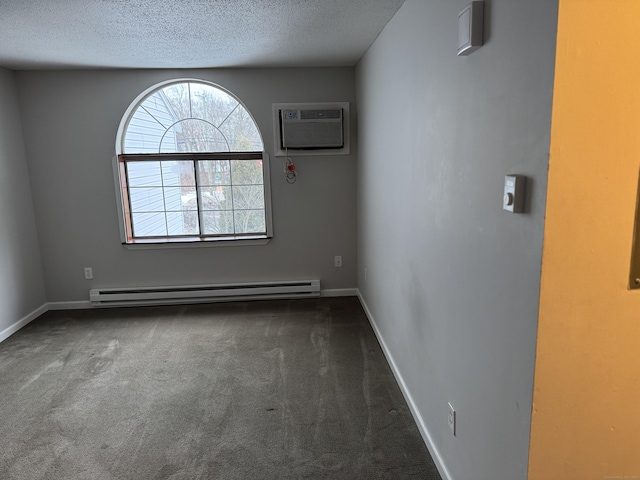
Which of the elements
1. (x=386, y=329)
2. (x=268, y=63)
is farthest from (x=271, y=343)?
(x=268, y=63)

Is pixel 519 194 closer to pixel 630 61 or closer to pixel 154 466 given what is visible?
pixel 630 61

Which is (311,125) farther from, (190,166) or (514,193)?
(514,193)

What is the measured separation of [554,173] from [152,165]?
3.83 m

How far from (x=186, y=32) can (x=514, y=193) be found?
2457 mm

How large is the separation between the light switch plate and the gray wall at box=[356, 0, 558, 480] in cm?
3

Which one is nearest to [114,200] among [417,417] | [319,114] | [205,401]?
[319,114]

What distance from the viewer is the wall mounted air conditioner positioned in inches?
152

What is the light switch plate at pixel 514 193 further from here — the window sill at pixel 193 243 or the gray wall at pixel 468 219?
the window sill at pixel 193 243

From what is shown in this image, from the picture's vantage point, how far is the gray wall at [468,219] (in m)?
1.08

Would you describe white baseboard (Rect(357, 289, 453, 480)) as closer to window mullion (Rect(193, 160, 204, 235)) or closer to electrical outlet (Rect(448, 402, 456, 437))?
electrical outlet (Rect(448, 402, 456, 437))

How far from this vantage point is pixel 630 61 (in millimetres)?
981

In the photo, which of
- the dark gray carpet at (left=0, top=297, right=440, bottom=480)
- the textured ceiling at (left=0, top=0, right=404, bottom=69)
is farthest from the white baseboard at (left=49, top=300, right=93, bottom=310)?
the textured ceiling at (left=0, top=0, right=404, bottom=69)

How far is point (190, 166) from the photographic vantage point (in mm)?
4074

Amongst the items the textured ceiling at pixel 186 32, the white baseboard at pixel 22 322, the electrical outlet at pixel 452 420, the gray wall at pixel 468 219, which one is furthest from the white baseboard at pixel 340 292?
the white baseboard at pixel 22 322
